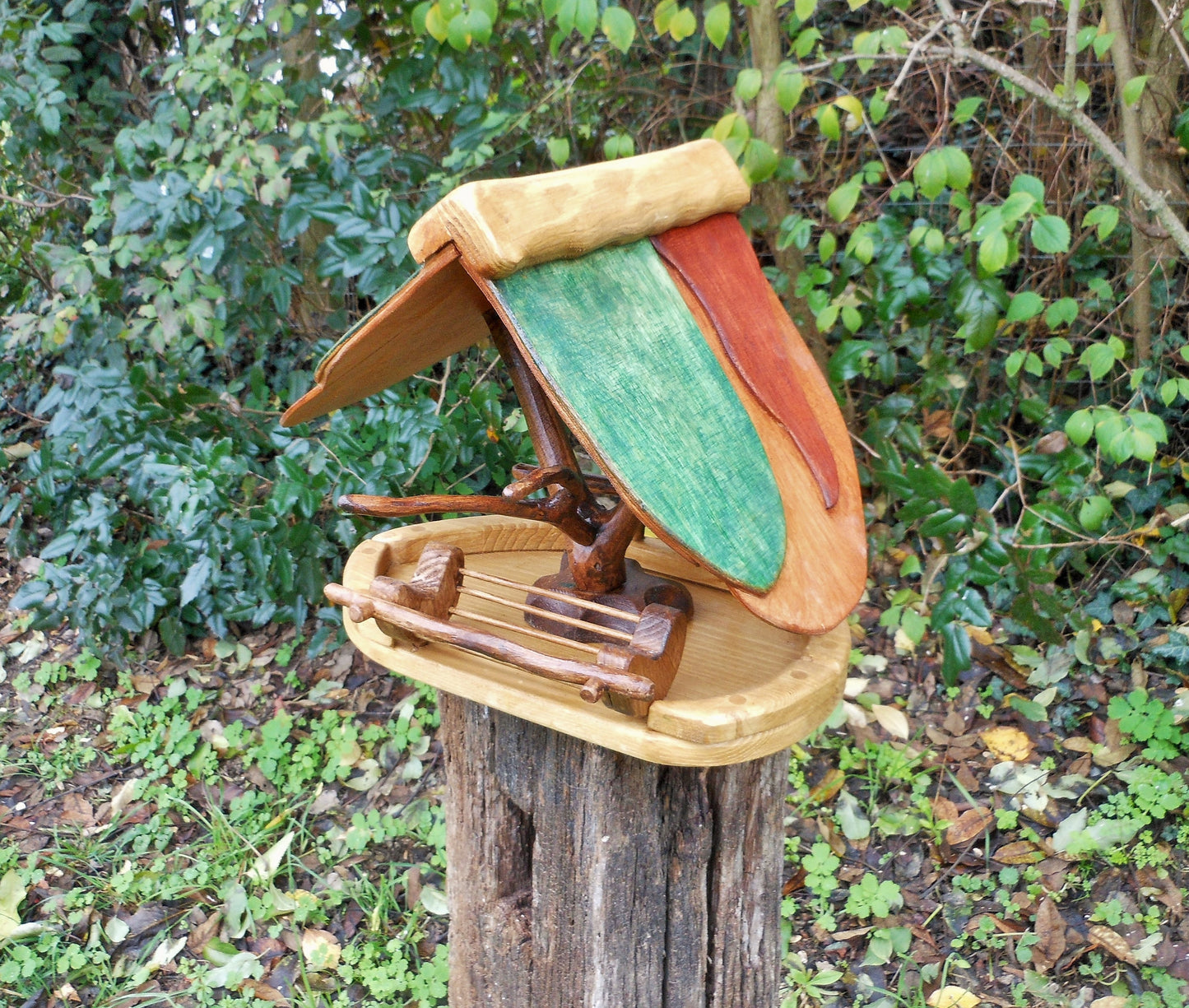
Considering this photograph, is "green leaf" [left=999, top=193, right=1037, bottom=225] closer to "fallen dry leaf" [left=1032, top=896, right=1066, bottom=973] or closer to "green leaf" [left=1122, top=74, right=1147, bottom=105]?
"green leaf" [left=1122, top=74, right=1147, bottom=105]

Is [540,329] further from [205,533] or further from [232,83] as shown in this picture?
[205,533]

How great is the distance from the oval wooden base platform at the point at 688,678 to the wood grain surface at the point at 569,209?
0.48 metres

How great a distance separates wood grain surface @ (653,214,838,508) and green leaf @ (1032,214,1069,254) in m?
0.88

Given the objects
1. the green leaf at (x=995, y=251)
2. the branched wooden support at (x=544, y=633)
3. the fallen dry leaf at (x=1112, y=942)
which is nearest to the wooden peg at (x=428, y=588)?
the branched wooden support at (x=544, y=633)

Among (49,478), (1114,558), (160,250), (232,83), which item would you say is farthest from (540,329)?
(49,478)

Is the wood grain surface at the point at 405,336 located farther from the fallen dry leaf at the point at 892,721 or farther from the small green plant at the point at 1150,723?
the small green plant at the point at 1150,723

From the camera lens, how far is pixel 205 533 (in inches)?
103

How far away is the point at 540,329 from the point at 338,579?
2018 mm

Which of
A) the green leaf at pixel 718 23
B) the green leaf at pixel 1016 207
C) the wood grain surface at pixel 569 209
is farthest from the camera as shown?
the green leaf at pixel 718 23

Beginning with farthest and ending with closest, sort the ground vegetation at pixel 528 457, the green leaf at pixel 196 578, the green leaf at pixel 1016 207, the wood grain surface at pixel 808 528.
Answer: the green leaf at pixel 196 578, the ground vegetation at pixel 528 457, the green leaf at pixel 1016 207, the wood grain surface at pixel 808 528

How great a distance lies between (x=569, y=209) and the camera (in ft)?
3.19

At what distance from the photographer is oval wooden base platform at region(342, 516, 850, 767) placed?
3.24 ft

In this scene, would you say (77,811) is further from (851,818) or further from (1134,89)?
(1134,89)

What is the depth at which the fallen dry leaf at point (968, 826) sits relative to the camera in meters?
2.21
